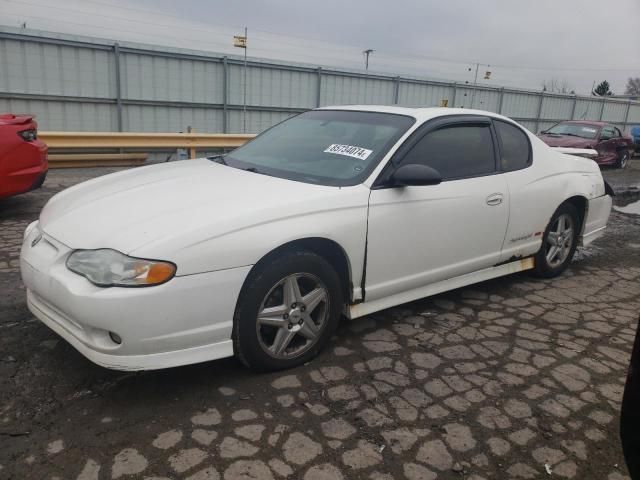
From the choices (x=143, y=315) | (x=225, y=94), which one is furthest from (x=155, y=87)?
(x=143, y=315)

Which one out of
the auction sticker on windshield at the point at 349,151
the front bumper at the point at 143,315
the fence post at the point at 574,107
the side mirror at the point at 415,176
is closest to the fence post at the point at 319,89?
the auction sticker on windshield at the point at 349,151

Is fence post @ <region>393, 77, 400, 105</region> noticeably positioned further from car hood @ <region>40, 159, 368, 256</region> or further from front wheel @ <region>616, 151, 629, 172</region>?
car hood @ <region>40, 159, 368, 256</region>

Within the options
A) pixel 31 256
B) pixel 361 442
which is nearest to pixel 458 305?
pixel 361 442

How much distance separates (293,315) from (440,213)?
1293 mm

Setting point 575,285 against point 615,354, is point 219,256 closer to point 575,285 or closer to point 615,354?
point 615,354

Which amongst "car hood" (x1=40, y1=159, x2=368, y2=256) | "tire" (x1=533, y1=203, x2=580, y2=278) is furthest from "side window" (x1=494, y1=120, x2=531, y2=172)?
"car hood" (x1=40, y1=159, x2=368, y2=256)

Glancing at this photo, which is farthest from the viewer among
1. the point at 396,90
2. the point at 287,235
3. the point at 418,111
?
the point at 396,90

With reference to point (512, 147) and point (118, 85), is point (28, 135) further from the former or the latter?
point (118, 85)

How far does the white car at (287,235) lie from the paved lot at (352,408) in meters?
0.26

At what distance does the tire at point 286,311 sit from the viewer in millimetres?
2760

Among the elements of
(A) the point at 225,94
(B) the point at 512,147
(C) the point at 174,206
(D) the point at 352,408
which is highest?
(A) the point at 225,94

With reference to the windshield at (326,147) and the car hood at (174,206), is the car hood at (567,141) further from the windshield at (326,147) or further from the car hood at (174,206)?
the car hood at (174,206)

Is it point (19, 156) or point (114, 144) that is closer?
point (19, 156)

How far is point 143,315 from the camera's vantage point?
246 centimetres
